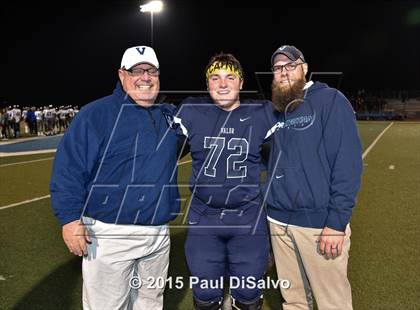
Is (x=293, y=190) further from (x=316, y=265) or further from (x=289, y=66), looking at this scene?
(x=289, y=66)

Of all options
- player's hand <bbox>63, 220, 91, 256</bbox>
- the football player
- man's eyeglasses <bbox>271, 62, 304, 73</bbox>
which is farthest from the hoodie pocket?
player's hand <bbox>63, 220, 91, 256</bbox>

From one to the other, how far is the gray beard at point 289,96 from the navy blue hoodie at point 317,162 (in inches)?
1.5

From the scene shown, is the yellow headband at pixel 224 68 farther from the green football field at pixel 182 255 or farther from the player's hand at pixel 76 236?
the green football field at pixel 182 255

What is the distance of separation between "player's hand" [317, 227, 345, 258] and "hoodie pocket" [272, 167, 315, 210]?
0.18m

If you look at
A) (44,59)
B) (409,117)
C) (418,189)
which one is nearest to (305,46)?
(409,117)

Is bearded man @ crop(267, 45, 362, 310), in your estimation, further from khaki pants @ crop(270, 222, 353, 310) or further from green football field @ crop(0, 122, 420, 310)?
green football field @ crop(0, 122, 420, 310)

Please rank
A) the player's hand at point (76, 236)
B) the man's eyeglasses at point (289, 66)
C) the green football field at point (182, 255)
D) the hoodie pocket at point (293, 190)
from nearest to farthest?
the player's hand at point (76, 236)
the hoodie pocket at point (293, 190)
the man's eyeglasses at point (289, 66)
the green football field at point (182, 255)

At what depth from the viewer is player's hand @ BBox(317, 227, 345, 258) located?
2630 millimetres

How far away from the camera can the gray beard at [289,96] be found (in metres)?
2.76

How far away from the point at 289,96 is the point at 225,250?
1.04 meters

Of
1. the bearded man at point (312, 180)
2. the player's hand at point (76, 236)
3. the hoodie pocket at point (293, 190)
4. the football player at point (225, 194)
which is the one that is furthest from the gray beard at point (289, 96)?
the player's hand at point (76, 236)

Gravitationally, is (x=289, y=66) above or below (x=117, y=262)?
above

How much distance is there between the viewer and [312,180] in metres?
2.69

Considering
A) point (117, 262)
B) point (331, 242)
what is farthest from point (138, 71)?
point (331, 242)
